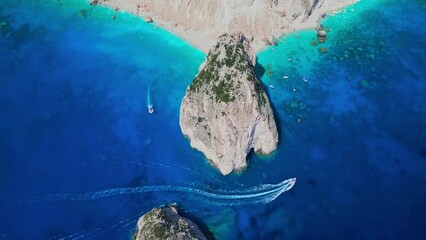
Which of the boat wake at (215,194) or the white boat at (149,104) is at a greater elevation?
the white boat at (149,104)

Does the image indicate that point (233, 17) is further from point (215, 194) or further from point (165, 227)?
point (165, 227)

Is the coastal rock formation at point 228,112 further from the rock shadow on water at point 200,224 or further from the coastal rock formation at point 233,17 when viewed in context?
the coastal rock formation at point 233,17

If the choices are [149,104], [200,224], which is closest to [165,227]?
[200,224]

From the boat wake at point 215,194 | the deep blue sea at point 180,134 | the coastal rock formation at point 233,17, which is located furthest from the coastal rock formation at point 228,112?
the coastal rock formation at point 233,17

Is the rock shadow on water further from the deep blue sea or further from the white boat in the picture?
the white boat

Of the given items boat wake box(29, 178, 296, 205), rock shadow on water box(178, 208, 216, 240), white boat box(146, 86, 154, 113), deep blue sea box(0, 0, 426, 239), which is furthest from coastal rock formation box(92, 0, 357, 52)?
rock shadow on water box(178, 208, 216, 240)

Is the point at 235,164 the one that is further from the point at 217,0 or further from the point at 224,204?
the point at 217,0
